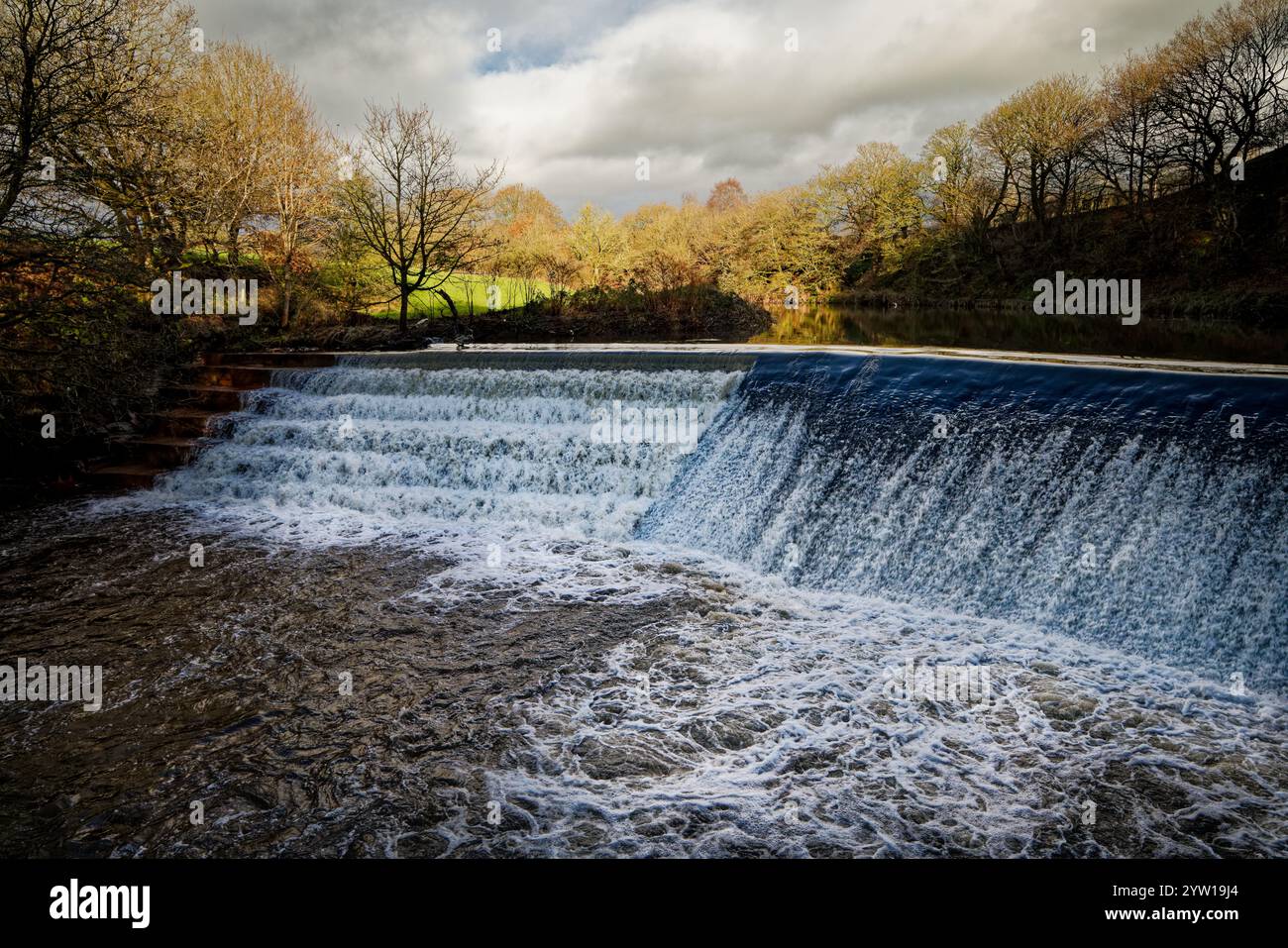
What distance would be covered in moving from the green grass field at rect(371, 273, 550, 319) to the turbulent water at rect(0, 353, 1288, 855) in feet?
39.9

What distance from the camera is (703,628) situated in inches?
223

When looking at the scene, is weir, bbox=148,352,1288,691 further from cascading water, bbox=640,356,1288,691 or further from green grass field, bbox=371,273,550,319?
green grass field, bbox=371,273,550,319

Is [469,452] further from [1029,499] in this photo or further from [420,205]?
[420,205]

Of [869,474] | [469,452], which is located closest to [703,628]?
[869,474]

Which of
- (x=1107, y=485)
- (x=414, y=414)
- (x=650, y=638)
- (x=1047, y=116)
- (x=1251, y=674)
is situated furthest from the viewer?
(x=1047, y=116)

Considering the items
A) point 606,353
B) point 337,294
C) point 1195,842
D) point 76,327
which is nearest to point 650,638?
point 1195,842

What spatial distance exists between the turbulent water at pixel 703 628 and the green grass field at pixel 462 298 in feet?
39.9

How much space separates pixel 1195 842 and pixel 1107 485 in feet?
11.6

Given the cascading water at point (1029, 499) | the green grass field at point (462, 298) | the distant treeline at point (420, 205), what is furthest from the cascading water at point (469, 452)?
the green grass field at point (462, 298)

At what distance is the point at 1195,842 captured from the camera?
3.25 metres

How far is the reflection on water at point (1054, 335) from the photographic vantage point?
11.6 meters

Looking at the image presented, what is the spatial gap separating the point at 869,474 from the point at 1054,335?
1106 cm

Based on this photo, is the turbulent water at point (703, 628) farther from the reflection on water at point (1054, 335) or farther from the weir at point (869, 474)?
the reflection on water at point (1054, 335)
